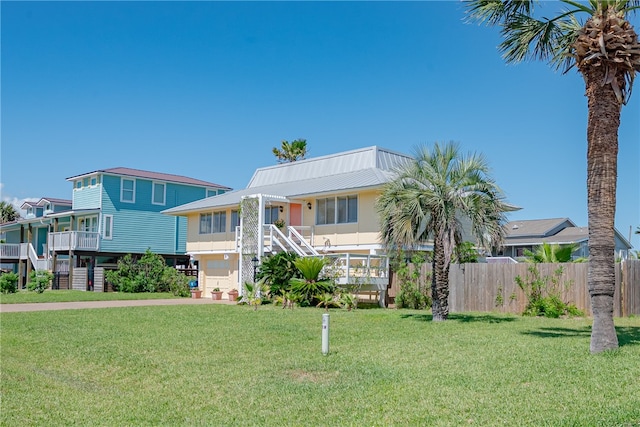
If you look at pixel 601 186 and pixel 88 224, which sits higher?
pixel 88 224

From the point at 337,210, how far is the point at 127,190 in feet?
65.9

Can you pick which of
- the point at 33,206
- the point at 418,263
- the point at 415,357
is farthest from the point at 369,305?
the point at 33,206

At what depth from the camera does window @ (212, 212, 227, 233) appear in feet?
107

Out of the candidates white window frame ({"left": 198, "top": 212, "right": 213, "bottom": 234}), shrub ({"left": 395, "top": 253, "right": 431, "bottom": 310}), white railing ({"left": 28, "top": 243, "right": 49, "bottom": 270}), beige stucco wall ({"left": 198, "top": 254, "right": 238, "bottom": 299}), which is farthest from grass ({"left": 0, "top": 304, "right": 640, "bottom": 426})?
white railing ({"left": 28, "top": 243, "right": 49, "bottom": 270})

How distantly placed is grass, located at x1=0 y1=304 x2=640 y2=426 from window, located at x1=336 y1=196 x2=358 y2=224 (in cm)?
958

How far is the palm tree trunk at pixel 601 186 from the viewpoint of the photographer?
11555 mm

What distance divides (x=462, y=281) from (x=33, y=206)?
3831cm

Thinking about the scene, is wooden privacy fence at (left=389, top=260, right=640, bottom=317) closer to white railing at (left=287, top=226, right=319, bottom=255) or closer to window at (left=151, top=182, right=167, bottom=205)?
white railing at (left=287, top=226, right=319, bottom=255)

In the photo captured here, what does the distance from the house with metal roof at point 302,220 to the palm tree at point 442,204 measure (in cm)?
573

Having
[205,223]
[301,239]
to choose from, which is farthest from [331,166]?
[205,223]

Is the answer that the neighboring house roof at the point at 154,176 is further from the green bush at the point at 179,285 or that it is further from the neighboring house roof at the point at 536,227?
the neighboring house roof at the point at 536,227

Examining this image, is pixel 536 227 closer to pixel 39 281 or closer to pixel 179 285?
pixel 179 285

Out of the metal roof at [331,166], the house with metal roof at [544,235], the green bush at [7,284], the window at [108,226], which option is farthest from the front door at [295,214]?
the house with metal roof at [544,235]

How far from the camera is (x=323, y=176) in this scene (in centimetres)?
3072
